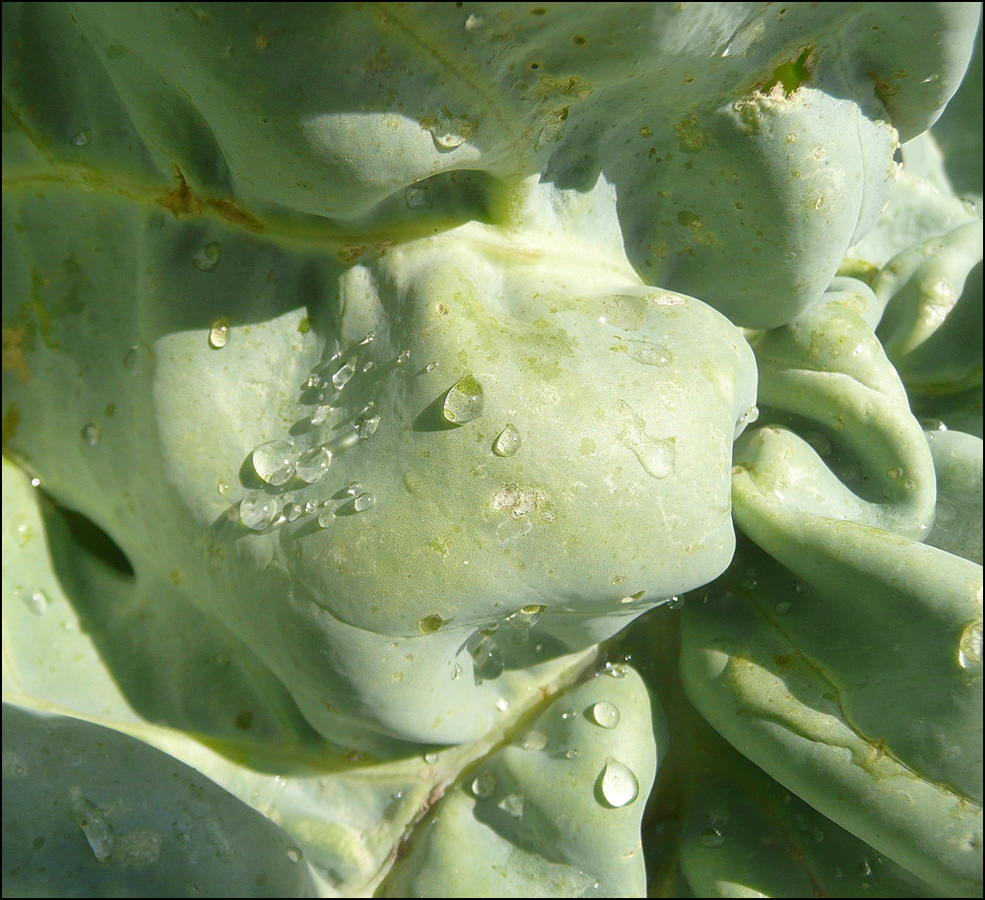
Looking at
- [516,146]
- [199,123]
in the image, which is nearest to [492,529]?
[516,146]

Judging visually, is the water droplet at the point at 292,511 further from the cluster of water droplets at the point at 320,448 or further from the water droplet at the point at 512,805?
the water droplet at the point at 512,805

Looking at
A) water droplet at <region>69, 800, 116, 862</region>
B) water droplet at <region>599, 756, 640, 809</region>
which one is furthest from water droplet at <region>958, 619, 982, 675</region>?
water droplet at <region>69, 800, 116, 862</region>

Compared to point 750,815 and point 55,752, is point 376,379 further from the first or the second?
point 750,815

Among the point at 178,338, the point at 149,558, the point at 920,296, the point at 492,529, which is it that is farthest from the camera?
the point at 920,296

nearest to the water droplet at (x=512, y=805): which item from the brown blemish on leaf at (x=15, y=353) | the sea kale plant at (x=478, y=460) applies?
the sea kale plant at (x=478, y=460)

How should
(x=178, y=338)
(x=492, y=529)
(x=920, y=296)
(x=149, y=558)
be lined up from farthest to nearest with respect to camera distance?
(x=920, y=296)
(x=149, y=558)
(x=178, y=338)
(x=492, y=529)

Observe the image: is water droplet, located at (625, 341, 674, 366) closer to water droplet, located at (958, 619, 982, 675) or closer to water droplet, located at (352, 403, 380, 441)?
water droplet, located at (352, 403, 380, 441)
